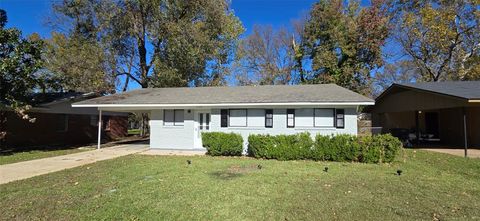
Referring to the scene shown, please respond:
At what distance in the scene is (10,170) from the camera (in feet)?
33.1

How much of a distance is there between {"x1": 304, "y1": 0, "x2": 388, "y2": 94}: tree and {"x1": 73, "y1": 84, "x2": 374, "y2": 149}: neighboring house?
961 cm

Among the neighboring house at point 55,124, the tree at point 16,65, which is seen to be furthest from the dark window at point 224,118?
the neighboring house at point 55,124

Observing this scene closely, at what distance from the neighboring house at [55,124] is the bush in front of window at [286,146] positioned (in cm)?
1370

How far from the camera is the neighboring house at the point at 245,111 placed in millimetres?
14070

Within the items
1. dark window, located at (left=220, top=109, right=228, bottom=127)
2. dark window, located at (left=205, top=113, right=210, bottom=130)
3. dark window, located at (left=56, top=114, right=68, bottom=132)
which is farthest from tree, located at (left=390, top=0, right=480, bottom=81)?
dark window, located at (left=56, top=114, right=68, bottom=132)

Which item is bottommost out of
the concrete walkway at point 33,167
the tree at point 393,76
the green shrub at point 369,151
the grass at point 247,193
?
the concrete walkway at point 33,167

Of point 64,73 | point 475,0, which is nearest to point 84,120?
point 64,73

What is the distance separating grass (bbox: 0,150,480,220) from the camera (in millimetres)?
5291

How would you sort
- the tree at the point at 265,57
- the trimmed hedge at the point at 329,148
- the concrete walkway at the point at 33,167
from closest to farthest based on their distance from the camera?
1. the concrete walkway at the point at 33,167
2. the trimmed hedge at the point at 329,148
3. the tree at the point at 265,57

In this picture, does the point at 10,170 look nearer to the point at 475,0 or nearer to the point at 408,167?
the point at 408,167

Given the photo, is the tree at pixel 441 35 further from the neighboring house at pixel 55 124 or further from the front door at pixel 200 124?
the neighboring house at pixel 55 124

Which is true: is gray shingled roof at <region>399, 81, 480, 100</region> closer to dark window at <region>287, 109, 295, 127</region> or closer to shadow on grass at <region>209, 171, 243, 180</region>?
dark window at <region>287, 109, 295, 127</region>

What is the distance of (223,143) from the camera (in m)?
13.7

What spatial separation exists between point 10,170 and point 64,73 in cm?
1389
